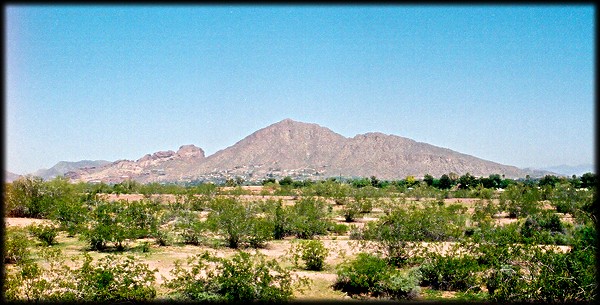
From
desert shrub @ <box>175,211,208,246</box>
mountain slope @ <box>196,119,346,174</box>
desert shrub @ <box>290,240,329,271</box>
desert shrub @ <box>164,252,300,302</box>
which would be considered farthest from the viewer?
mountain slope @ <box>196,119,346,174</box>

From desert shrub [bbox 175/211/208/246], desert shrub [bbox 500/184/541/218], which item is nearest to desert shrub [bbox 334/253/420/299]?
Result: desert shrub [bbox 175/211/208/246]

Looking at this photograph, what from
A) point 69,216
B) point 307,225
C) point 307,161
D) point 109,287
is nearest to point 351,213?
point 307,225

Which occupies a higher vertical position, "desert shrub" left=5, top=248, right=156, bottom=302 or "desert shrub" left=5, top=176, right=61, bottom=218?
"desert shrub" left=5, top=176, right=61, bottom=218

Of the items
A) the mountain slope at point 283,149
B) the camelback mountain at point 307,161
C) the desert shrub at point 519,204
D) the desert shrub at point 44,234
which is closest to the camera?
the desert shrub at point 44,234

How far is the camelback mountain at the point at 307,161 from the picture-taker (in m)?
150

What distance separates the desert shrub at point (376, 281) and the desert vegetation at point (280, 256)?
0.03 meters

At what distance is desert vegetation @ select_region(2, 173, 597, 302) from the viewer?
867 cm

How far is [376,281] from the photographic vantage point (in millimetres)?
11523

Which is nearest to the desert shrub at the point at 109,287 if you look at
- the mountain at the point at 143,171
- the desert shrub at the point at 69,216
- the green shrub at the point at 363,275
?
the green shrub at the point at 363,275

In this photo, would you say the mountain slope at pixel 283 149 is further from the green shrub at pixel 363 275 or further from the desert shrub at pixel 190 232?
the green shrub at pixel 363 275

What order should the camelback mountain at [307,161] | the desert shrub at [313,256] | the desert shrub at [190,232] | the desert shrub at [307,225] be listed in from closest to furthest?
the desert shrub at [313,256] < the desert shrub at [190,232] < the desert shrub at [307,225] < the camelback mountain at [307,161]

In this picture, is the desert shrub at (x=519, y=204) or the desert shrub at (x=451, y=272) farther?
the desert shrub at (x=519, y=204)

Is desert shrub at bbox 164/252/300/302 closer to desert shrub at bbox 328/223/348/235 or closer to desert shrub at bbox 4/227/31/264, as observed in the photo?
desert shrub at bbox 4/227/31/264

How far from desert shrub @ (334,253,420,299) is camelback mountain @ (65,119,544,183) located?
4977 inches
